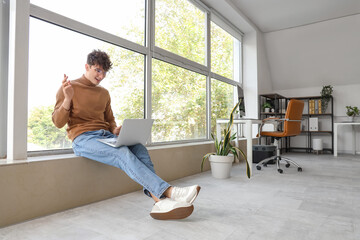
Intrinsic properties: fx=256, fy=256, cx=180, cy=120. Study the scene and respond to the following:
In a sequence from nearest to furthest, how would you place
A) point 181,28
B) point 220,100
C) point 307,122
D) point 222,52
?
point 181,28
point 220,100
point 222,52
point 307,122

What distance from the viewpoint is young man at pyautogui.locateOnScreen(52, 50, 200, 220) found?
1.53m

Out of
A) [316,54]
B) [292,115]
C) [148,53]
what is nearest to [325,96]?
[316,54]

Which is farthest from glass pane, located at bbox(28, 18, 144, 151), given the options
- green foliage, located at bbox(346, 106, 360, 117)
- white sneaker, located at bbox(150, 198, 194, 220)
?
green foliage, located at bbox(346, 106, 360, 117)

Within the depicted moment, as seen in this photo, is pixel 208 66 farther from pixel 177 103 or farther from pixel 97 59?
pixel 97 59

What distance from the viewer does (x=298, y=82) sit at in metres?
5.97

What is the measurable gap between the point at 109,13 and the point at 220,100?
2549 millimetres

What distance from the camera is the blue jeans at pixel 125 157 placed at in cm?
155

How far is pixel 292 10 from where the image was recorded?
4531mm

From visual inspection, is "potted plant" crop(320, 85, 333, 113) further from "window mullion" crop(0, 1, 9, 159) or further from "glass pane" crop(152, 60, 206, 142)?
"window mullion" crop(0, 1, 9, 159)

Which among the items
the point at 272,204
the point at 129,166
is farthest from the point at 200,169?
the point at 129,166

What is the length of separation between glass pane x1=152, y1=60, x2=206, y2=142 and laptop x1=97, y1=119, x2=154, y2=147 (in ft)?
3.51

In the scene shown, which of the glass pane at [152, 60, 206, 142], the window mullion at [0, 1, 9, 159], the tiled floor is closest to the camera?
the tiled floor

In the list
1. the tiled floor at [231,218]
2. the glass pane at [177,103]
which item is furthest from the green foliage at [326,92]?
the tiled floor at [231,218]

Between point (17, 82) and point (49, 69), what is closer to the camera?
point (17, 82)
